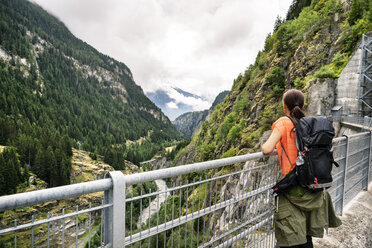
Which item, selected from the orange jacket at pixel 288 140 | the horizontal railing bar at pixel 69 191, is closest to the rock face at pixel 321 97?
the orange jacket at pixel 288 140

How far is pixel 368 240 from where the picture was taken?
194 inches

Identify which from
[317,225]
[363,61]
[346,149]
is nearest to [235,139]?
[363,61]

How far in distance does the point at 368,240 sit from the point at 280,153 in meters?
4.15

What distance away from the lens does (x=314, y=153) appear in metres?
2.69

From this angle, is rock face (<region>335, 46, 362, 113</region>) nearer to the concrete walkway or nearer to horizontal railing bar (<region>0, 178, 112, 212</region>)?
the concrete walkway

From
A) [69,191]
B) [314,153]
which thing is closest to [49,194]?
[69,191]

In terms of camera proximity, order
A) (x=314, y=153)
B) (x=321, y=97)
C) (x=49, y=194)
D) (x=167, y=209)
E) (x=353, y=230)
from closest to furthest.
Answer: (x=49, y=194), (x=314, y=153), (x=167, y=209), (x=353, y=230), (x=321, y=97)

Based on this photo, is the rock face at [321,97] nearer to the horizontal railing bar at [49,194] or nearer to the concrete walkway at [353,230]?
the concrete walkway at [353,230]

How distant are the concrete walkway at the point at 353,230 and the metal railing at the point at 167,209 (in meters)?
0.35

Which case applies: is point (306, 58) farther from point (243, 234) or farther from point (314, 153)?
point (243, 234)

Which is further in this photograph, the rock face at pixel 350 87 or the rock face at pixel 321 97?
the rock face at pixel 321 97

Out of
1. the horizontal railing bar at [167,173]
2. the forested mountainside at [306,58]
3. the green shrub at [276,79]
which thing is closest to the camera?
the horizontal railing bar at [167,173]

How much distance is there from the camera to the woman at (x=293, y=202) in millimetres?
2822

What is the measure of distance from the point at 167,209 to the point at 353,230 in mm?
5124
